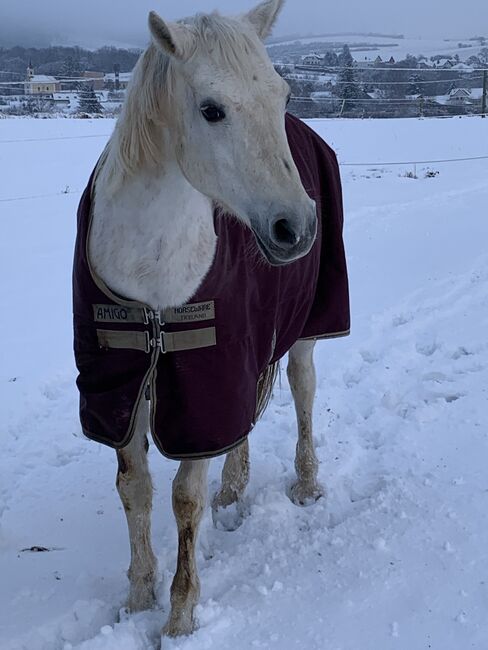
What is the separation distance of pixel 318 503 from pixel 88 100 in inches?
737

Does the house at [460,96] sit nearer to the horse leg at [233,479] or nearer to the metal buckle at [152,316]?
the horse leg at [233,479]

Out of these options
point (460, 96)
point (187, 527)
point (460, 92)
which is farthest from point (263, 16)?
point (460, 92)

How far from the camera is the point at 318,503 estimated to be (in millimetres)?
2859

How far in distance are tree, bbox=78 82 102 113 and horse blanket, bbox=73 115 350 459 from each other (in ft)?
59.9

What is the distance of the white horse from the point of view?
1.58 m

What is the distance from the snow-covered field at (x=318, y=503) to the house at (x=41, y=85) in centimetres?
1536

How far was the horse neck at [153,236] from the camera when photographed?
1.87 meters

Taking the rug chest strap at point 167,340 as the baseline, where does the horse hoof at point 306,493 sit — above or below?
below

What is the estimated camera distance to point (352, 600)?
223 centimetres

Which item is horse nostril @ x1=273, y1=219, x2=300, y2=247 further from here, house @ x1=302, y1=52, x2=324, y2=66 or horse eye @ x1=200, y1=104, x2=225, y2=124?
house @ x1=302, y1=52, x2=324, y2=66

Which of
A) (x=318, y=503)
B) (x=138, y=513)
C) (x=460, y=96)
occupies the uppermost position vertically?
(x=460, y=96)

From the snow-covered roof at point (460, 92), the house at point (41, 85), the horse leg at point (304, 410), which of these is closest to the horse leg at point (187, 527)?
the horse leg at point (304, 410)

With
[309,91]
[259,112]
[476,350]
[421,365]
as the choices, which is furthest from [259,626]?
[309,91]

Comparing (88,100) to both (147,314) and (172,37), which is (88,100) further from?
(172,37)
